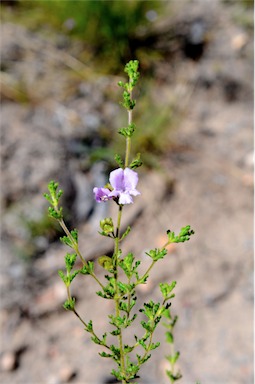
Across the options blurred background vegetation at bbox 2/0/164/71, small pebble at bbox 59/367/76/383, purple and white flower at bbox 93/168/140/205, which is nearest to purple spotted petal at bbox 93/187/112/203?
purple and white flower at bbox 93/168/140/205

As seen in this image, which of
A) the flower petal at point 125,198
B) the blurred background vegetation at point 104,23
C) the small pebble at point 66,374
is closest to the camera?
the flower petal at point 125,198

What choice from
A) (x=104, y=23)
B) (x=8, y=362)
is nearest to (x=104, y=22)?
(x=104, y=23)

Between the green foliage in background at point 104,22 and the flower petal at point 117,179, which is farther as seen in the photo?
the green foliage in background at point 104,22

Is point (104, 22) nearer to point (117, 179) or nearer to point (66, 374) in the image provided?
point (66, 374)

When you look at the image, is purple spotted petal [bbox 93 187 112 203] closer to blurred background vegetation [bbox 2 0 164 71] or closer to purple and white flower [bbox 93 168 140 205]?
purple and white flower [bbox 93 168 140 205]

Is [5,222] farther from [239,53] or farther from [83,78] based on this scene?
[239,53]

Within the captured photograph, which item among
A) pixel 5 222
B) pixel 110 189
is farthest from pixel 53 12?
pixel 110 189

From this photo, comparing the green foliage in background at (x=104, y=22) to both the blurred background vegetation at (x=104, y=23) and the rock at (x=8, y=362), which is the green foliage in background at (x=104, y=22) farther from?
the rock at (x=8, y=362)

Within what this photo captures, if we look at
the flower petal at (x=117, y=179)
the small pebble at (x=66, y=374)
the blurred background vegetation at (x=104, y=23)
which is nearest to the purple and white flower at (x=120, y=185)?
the flower petal at (x=117, y=179)
